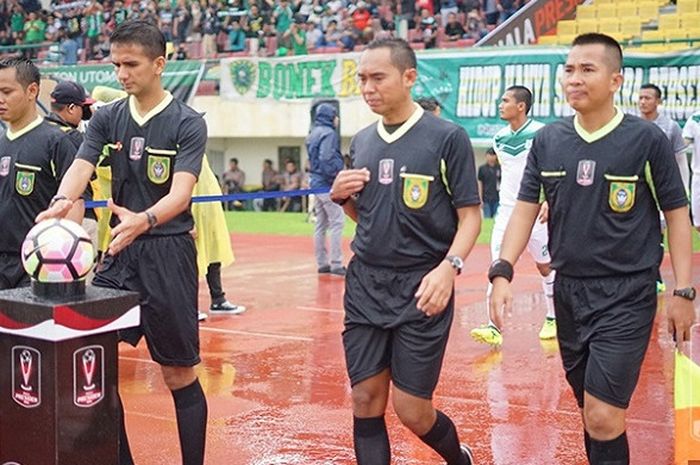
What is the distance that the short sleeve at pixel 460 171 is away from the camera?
4.93 m

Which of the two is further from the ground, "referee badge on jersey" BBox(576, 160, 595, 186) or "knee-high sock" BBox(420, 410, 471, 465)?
"referee badge on jersey" BBox(576, 160, 595, 186)

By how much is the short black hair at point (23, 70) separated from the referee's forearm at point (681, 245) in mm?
3297

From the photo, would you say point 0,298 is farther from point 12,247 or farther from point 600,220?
point 600,220

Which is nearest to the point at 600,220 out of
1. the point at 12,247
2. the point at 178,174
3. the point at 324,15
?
the point at 178,174

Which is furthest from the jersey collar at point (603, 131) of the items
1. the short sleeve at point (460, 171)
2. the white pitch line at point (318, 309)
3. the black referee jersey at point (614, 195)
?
the white pitch line at point (318, 309)

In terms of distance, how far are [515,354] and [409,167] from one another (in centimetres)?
423

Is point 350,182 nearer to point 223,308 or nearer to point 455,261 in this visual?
point 455,261

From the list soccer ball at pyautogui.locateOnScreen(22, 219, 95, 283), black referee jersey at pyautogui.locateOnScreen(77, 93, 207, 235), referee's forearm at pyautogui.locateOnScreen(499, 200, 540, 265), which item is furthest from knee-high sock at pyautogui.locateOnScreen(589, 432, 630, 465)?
soccer ball at pyautogui.locateOnScreen(22, 219, 95, 283)

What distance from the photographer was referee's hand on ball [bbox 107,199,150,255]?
4.72 metres

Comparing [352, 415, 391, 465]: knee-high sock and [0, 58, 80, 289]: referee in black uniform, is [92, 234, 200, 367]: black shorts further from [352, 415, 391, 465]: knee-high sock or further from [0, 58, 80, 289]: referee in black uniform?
[352, 415, 391, 465]: knee-high sock

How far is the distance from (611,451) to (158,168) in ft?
7.78

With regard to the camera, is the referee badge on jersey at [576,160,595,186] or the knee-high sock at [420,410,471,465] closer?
the referee badge on jersey at [576,160,595,186]

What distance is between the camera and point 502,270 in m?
4.88

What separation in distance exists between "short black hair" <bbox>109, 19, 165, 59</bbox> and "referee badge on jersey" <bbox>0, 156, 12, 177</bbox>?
97 centimetres
